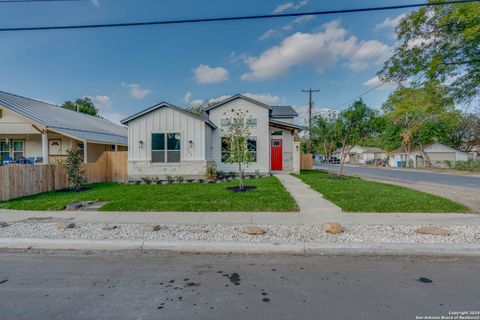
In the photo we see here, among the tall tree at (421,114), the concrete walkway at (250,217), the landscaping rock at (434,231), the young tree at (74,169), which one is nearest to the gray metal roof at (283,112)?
the tall tree at (421,114)

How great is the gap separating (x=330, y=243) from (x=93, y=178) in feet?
44.4

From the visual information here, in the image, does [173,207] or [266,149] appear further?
[266,149]

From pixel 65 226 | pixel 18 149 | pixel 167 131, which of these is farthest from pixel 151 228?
pixel 18 149

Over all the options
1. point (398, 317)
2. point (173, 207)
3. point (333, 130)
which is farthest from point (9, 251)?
point (333, 130)

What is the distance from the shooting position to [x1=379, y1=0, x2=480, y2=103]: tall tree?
826 cm

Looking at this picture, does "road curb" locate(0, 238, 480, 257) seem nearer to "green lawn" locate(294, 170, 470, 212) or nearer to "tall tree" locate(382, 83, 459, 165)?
"green lawn" locate(294, 170, 470, 212)

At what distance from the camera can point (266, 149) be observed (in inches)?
623

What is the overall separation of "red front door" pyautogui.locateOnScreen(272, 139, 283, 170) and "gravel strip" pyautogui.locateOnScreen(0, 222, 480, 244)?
11799 mm

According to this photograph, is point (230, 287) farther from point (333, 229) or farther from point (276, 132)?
point (276, 132)

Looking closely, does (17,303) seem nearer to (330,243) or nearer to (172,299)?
(172,299)

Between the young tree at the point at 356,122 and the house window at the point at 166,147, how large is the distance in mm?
9744

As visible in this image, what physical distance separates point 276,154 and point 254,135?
2.63 meters

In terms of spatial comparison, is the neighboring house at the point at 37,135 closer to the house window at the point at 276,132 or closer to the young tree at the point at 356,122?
the house window at the point at 276,132

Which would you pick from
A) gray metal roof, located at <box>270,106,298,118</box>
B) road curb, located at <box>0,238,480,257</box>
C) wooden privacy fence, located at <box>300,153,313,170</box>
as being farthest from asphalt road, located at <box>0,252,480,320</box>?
wooden privacy fence, located at <box>300,153,313,170</box>
